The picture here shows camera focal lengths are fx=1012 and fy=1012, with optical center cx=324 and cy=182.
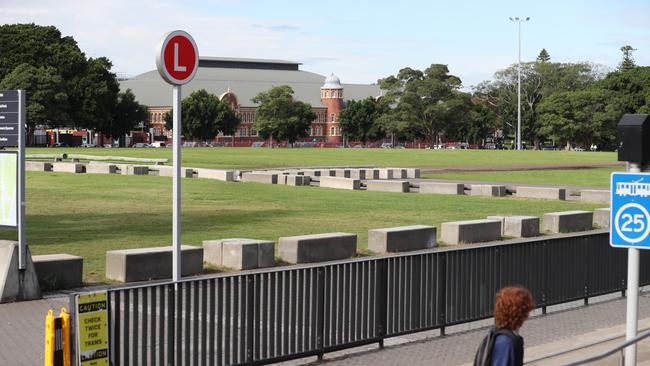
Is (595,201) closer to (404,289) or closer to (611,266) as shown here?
(611,266)

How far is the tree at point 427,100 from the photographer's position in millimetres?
131875

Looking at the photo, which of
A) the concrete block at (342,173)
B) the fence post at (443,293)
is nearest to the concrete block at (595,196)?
the concrete block at (342,173)

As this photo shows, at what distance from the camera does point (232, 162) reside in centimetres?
6600

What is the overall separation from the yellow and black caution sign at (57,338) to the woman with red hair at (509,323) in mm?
3970

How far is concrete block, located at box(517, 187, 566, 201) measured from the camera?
1403 inches

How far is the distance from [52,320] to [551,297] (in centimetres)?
809

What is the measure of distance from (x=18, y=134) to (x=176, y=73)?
4967 millimetres

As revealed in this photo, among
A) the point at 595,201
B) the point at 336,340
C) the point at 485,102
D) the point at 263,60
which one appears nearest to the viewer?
the point at 336,340

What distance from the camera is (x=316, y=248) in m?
18.0

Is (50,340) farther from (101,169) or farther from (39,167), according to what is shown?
(39,167)

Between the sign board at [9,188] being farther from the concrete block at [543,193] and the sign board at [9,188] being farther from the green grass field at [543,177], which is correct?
the green grass field at [543,177]

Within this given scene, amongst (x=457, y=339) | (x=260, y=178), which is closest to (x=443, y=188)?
(x=260, y=178)

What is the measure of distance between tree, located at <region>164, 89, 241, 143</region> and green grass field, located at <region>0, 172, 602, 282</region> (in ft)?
308

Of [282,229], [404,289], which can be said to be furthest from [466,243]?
[404,289]
